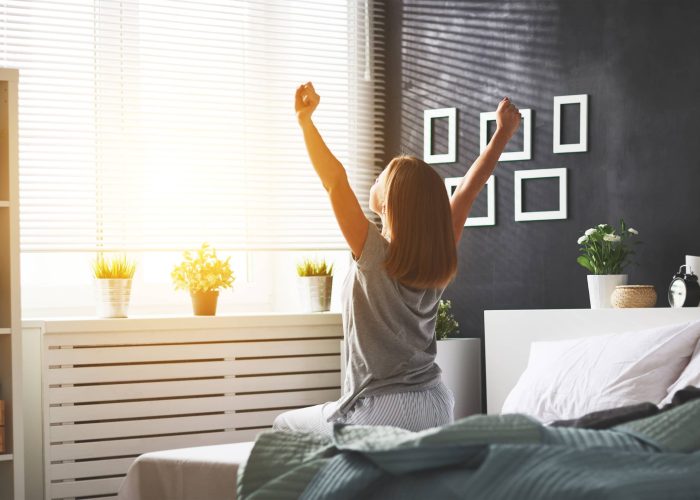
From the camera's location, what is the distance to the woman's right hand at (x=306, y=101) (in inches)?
111

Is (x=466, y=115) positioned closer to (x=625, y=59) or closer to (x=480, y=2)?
(x=480, y=2)

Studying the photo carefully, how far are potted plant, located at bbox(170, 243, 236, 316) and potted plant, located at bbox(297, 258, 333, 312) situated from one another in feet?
1.10

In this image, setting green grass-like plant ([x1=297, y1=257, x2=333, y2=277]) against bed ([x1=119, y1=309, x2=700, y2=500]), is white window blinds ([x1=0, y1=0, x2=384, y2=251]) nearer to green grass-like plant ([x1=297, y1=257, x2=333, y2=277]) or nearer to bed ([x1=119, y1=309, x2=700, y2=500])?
green grass-like plant ([x1=297, y1=257, x2=333, y2=277])

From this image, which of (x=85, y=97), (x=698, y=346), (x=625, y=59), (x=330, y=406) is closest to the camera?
(x=330, y=406)

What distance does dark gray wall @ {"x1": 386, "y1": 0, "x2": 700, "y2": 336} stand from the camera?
3.97 meters

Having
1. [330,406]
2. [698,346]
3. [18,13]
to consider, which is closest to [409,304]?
[330,406]

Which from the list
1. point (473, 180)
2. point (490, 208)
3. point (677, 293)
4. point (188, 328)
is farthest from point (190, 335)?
point (677, 293)

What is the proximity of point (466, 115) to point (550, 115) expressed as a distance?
441 mm

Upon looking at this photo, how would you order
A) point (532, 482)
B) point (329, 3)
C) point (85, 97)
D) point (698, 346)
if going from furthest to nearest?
Answer: point (329, 3) → point (85, 97) → point (698, 346) → point (532, 482)

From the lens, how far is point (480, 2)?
461 centimetres

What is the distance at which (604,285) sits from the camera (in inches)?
154

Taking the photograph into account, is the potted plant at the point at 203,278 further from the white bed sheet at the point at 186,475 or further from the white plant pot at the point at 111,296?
the white bed sheet at the point at 186,475

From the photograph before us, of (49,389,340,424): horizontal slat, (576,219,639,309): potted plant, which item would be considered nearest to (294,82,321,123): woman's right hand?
(576,219,639,309): potted plant

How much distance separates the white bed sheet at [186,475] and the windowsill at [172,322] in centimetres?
136
